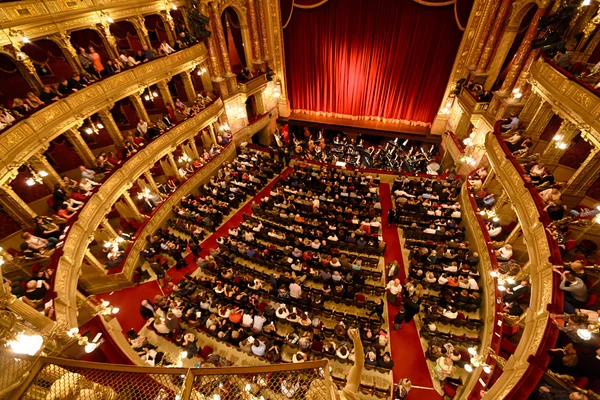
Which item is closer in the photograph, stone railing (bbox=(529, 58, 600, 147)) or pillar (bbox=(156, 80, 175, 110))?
stone railing (bbox=(529, 58, 600, 147))

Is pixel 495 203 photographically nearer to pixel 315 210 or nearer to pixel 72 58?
pixel 315 210

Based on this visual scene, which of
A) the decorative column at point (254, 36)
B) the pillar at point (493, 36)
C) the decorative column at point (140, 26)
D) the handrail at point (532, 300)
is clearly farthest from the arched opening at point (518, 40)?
the decorative column at point (140, 26)

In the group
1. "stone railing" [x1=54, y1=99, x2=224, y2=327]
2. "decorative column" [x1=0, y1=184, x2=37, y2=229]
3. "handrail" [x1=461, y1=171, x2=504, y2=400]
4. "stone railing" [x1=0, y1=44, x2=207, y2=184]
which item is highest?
"stone railing" [x1=0, y1=44, x2=207, y2=184]

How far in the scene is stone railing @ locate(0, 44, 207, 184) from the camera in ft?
24.8

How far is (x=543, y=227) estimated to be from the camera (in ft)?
23.0

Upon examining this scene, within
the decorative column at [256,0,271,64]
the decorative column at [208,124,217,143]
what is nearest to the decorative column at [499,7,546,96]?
the decorative column at [256,0,271,64]

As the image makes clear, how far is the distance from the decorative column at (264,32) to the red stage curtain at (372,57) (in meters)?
1.28

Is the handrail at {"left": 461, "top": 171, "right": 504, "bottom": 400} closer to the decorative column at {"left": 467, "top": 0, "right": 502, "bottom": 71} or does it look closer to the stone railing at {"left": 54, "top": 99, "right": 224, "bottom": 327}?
the decorative column at {"left": 467, "top": 0, "right": 502, "bottom": 71}

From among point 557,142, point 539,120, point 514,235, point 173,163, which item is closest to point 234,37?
point 173,163

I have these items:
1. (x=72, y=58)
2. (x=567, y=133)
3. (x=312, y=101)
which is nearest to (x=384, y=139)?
(x=312, y=101)

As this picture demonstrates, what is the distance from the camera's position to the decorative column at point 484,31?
509 inches

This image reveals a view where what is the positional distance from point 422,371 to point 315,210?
21.0 feet

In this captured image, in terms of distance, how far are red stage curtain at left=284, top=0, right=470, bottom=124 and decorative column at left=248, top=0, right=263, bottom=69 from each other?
1860 millimetres

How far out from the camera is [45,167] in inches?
351
